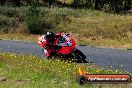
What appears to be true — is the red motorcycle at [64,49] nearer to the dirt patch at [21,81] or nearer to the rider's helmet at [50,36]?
the rider's helmet at [50,36]

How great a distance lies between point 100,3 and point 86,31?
24490 mm

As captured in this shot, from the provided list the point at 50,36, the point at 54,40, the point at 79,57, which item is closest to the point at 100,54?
the point at 79,57

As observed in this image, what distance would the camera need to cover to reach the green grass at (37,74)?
1134 cm

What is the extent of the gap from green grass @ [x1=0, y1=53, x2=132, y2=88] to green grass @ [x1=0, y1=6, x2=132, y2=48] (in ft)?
39.6

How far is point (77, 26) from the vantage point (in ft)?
112

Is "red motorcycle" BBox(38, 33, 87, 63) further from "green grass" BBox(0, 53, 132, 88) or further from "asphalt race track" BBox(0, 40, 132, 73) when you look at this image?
"green grass" BBox(0, 53, 132, 88)

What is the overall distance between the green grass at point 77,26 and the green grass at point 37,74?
12.1 meters

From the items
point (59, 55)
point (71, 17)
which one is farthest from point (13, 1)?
point (59, 55)

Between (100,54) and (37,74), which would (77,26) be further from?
(37,74)

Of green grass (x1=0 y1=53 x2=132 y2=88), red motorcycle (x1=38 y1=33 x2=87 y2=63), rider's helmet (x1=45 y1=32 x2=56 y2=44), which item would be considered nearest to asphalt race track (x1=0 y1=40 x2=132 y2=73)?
red motorcycle (x1=38 y1=33 x2=87 y2=63)

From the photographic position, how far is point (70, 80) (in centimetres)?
1205

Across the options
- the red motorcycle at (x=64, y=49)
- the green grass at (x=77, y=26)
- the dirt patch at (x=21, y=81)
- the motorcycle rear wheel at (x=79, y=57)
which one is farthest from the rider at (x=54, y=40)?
the green grass at (x=77, y=26)

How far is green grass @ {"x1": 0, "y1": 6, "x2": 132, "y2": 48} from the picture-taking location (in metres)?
29.4

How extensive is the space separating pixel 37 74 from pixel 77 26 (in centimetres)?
2164
